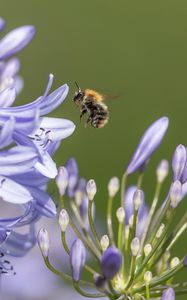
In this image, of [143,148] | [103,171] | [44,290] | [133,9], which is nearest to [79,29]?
[133,9]

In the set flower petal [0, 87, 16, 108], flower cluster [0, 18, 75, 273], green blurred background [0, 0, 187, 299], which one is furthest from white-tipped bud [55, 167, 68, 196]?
green blurred background [0, 0, 187, 299]

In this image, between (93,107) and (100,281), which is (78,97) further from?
(100,281)

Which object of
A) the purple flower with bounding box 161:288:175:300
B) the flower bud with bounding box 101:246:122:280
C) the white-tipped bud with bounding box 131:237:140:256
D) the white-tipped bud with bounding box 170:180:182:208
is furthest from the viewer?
the white-tipped bud with bounding box 170:180:182:208

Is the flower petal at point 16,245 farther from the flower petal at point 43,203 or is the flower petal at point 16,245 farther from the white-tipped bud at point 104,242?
the white-tipped bud at point 104,242

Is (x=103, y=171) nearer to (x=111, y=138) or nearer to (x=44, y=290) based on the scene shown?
(x=111, y=138)

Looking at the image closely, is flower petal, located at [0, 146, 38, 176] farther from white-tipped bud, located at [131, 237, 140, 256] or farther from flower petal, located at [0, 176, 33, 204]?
white-tipped bud, located at [131, 237, 140, 256]

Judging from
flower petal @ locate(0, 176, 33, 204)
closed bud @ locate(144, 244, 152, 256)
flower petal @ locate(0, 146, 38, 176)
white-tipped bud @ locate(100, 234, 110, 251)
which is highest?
flower petal @ locate(0, 146, 38, 176)
